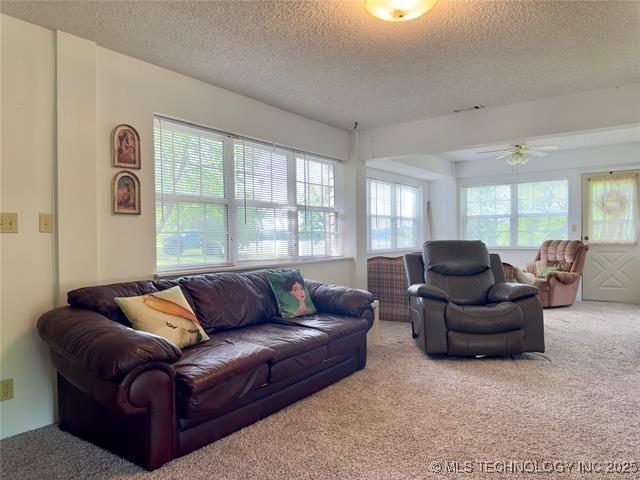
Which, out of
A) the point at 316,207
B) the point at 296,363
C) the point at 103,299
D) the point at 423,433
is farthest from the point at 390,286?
the point at 103,299

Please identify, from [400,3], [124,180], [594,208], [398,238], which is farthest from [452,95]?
[594,208]

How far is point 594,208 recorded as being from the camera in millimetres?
6414

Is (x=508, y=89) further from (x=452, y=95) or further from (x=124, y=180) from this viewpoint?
(x=124, y=180)

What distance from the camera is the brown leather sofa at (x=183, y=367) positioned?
1.82 metres

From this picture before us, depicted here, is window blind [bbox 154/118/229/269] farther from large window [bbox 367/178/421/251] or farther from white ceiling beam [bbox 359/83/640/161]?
large window [bbox 367/178/421/251]

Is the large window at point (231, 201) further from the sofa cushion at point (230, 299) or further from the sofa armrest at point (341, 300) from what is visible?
the sofa armrest at point (341, 300)

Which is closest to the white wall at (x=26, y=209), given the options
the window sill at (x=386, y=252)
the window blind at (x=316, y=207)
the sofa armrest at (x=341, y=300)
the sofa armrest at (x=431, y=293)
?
the sofa armrest at (x=341, y=300)

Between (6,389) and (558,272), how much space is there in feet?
20.1

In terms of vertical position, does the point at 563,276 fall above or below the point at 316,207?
below

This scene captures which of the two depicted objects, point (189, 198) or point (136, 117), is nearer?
point (136, 117)

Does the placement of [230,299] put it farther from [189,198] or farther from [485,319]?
[485,319]

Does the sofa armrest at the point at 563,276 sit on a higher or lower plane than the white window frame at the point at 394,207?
lower

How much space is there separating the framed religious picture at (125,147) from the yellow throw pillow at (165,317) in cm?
98

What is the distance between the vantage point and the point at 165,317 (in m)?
2.37
